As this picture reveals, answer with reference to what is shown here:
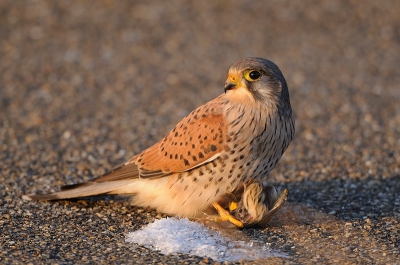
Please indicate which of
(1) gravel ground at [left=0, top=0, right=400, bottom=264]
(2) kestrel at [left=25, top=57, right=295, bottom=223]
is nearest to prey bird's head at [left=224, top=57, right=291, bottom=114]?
(2) kestrel at [left=25, top=57, right=295, bottom=223]

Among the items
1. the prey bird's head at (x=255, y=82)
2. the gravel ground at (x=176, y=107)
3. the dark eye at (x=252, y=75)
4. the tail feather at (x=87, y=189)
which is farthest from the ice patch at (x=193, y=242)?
the dark eye at (x=252, y=75)

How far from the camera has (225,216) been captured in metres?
4.54

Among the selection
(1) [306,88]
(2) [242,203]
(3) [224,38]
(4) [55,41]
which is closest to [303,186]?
(2) [242,203]

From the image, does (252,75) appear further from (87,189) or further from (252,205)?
(87,189)

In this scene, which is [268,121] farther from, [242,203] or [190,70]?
[190,70]

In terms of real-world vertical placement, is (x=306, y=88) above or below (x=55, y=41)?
below

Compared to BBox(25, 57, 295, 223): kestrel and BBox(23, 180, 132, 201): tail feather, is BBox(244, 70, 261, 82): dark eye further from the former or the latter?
BBox(23, 180, 132, 201): tail feather

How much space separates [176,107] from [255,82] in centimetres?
339

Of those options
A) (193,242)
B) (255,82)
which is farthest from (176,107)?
(193,242)

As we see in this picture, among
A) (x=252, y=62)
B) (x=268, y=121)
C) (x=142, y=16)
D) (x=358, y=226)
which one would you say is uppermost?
(x=142, y=16)

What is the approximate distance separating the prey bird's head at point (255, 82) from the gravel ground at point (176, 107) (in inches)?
34.9

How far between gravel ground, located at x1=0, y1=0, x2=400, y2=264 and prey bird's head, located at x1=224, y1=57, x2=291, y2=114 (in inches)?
34.9

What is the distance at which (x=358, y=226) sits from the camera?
4617 mm

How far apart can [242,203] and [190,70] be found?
15.0 feet
